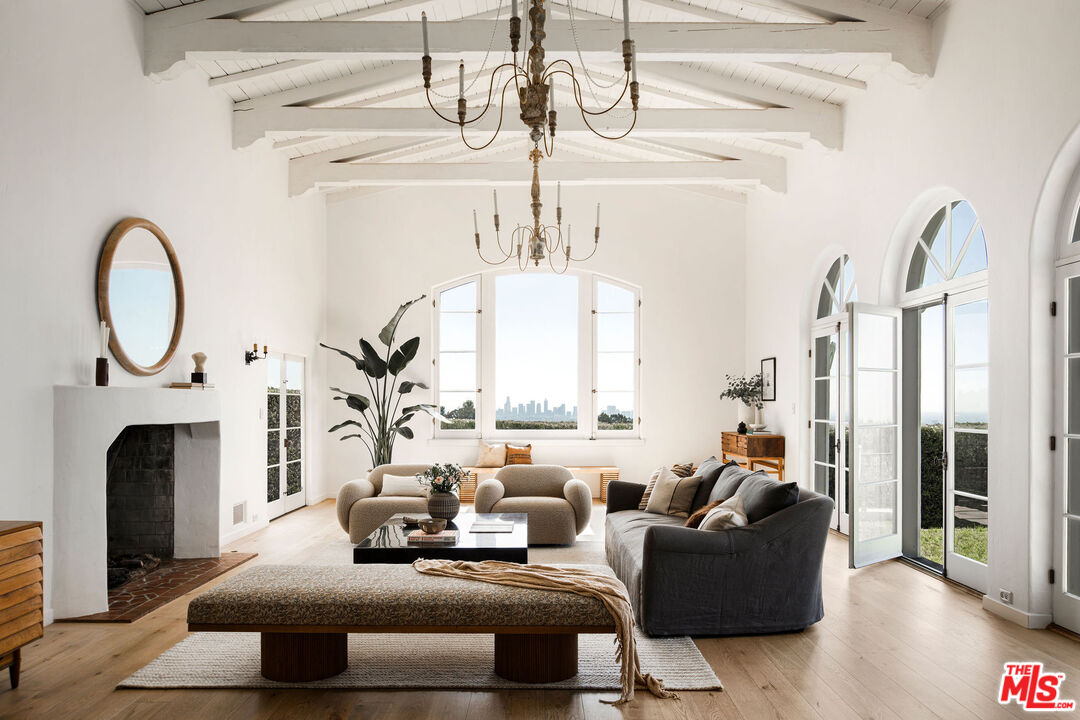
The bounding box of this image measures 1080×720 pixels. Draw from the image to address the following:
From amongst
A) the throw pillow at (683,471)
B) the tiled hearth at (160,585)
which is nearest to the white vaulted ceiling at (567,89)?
the throw pillow at (683,471)

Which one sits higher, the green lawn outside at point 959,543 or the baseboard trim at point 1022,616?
the green lawn outside at point 959,543

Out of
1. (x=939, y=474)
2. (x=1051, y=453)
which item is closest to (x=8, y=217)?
(x=1051, y=453)

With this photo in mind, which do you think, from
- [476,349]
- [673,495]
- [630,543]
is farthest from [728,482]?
[476,349]

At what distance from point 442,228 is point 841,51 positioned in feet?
18.7

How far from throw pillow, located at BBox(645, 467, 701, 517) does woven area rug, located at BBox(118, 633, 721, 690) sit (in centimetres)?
153

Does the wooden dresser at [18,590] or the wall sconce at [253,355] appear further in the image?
the wall sconce at [253,355]

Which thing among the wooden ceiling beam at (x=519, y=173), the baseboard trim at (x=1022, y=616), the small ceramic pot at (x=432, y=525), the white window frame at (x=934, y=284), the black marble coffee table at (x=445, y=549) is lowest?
the baseboard trim at (x=1022, y=616)

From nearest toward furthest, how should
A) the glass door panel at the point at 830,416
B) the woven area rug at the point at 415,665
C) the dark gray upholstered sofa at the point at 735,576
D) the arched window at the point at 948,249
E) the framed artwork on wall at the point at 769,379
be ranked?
the woven area rug at the point at 415,665 < the dark gray upholstered sofa at the point at 735,576 < the arched window at the point at 948,249 < the glass door panel at the point at 830,416 < the framed artwork on wall at the point at 769,379

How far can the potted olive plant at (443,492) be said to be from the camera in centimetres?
557

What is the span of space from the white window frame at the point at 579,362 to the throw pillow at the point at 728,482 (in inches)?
186

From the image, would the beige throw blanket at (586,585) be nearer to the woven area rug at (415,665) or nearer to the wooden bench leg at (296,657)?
the woven area rug at (415,665)

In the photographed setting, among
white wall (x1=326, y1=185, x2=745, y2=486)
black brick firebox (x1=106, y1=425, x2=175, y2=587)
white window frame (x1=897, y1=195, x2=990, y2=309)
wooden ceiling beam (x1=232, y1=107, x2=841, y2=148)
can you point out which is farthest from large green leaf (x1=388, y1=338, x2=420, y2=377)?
white window frame (x1=897, y1=195, x2=990, y2=309)

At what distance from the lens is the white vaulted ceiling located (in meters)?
5.27

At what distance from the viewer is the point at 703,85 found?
22.2ft
